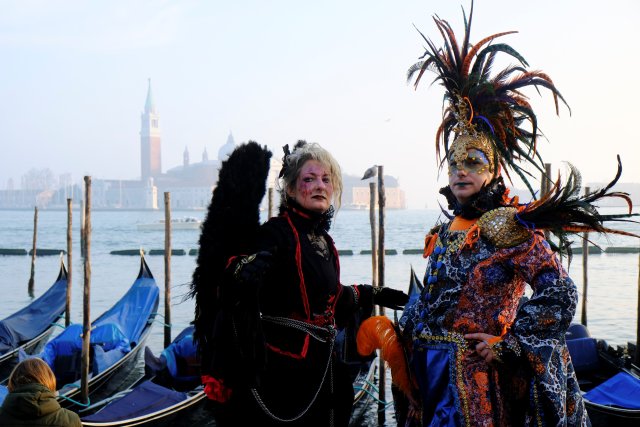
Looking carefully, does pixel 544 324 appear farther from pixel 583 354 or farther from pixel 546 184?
pixel 546 184

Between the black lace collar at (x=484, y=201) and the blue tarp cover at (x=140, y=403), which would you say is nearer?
the black lace collar at (x=484, y=201)

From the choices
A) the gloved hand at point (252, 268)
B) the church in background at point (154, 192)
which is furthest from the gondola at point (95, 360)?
the church in background at point (154, 192)

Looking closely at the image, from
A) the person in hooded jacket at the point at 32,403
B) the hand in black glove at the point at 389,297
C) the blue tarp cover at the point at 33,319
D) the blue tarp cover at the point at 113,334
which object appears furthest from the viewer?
the blue tarp cover at the point at 33,319

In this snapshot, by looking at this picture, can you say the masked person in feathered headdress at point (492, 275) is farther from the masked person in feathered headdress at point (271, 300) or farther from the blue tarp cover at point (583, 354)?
the blue tarp cover at point (583, 354)

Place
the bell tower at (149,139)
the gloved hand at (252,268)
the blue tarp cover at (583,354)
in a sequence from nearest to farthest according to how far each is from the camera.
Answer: the gloved hand at (252,268), the blue tarp cover at (583,354), the bell tower at (149,139)

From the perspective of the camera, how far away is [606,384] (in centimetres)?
472

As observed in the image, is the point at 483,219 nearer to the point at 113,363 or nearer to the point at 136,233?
the point at 113,363

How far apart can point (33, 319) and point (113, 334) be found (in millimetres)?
2671

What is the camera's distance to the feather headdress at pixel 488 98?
2.21 m

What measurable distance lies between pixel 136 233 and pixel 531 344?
46.7 meters

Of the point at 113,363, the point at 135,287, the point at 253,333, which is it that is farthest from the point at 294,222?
the point at 135,287

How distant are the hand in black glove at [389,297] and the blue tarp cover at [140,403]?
293 centimetres

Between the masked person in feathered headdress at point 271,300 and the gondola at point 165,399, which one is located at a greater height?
the masked person in feathered headdress at point 271,300

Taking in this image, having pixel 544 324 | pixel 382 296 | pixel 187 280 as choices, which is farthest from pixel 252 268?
pixel 187 280
